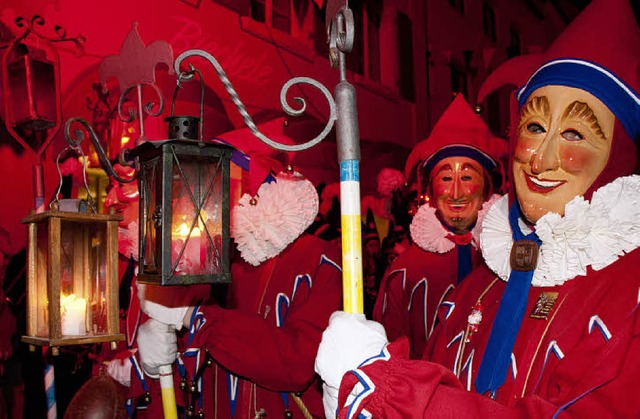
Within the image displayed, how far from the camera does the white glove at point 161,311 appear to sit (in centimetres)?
288

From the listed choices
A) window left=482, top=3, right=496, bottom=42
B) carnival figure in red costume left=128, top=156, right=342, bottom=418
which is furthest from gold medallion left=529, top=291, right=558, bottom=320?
window left=482, top=3, right=496, bottom=42

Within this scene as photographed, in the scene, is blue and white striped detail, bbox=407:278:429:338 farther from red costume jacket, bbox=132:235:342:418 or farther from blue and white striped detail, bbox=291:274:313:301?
blue and white striped detail, bbox=291:274:313:301

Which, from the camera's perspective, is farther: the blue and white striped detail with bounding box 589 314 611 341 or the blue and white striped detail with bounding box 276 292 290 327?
the blue and white striped detail with bounding box 276 292 290 327

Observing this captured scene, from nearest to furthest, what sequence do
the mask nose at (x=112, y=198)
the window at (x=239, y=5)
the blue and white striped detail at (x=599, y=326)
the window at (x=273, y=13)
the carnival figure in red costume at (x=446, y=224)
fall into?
the blue and white striped detail at (x=599, y=326) < the mask nose at (x=112, y=198) < the carnival figure in red costume at (x=446, y=224) < the window at (x=239, y=5) < the window at (x=273, y=13)

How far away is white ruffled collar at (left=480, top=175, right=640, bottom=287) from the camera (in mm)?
1860

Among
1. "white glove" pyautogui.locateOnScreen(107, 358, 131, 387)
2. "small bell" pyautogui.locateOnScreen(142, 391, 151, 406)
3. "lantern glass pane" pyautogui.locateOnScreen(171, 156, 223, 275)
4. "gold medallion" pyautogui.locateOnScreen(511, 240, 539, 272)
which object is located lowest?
"small bell" pyautogui.locateOnScreen(142, 391, 151, 406)

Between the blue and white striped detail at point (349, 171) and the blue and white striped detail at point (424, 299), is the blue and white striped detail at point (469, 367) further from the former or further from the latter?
the blue and white striped detail at point (424, 299)

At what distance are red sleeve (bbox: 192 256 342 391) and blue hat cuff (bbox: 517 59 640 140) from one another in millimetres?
1381

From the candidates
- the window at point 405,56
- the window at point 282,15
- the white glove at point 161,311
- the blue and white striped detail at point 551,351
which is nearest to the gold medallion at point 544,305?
the blue and white striped detail at point 551,351

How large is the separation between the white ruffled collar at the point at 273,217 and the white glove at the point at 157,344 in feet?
1.73

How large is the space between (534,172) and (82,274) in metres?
1.41

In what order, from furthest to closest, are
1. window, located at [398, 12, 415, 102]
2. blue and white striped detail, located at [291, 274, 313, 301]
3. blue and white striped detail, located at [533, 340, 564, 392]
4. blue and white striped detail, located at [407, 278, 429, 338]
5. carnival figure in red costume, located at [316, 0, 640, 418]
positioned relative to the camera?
window, located at [398, 12, 415, 102]
blue and white striped detail, located at [407, 278, 429, 338]
blue and white striped detail, located at [291, 274, 313, 301]
blue and white striped detail, located at [533, 340, 564, 392]
carnival figure in red costume, located at [316, 0, 640, 418]

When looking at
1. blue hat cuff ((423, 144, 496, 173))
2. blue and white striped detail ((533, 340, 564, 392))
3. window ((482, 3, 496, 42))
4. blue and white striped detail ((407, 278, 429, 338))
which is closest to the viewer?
blue and white striped detail ((533, 340, 564, 392))

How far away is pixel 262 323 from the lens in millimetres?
2766
